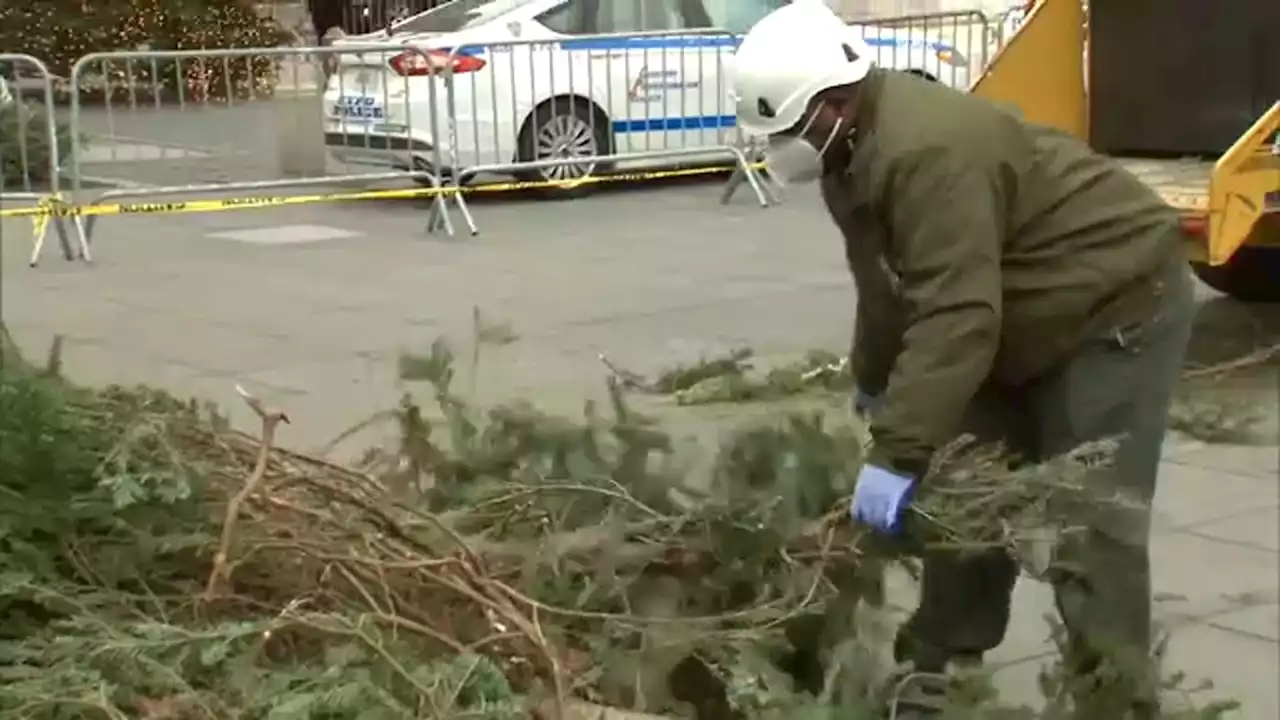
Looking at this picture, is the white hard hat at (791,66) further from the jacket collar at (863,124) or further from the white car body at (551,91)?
the white car body at (551,91)

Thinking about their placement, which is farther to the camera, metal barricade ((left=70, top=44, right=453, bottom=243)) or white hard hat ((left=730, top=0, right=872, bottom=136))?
metal barricade ((left=70, top=44, right=453, bottom=243))

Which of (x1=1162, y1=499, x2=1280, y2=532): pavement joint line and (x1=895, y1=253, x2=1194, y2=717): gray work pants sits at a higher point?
(x1=895, y1=253, x2=1194, y2=717): gray work pants

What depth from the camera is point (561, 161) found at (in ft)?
38.1

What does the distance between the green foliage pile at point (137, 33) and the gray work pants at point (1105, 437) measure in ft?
7.53

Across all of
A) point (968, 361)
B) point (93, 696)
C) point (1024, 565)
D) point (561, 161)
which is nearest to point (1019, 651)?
point (1024, 565)

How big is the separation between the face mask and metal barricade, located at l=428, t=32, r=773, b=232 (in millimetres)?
8112

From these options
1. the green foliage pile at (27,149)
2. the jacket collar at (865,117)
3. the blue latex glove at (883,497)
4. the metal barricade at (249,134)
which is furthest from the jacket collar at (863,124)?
the green foliage pile at (27,149)

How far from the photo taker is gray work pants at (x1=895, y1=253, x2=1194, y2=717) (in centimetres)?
313

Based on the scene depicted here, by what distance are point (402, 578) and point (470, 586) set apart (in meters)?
0.12

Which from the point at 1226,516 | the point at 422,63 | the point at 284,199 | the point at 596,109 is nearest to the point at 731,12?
the point at 596,109

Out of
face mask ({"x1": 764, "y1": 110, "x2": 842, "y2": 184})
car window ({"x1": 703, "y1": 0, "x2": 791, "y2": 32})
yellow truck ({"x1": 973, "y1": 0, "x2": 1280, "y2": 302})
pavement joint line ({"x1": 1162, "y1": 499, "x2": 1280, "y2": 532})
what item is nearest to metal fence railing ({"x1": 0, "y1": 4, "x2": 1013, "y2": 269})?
car window ({"x1": 703, "y1": 0, "x2": 791, "y2": 32})

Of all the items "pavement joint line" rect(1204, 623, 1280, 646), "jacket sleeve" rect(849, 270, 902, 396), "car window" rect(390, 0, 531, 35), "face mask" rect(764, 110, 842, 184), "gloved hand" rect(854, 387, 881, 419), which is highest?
"face mask" rect(764, 110, 842, 184)

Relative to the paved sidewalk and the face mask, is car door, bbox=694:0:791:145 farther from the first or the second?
the face mask

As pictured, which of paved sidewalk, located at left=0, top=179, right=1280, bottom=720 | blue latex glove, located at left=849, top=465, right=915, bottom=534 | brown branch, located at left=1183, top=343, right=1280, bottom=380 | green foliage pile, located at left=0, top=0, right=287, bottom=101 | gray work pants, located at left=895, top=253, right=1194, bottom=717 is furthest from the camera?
brown branch, located at left=1183, top=343, right=1280, bottom=380
